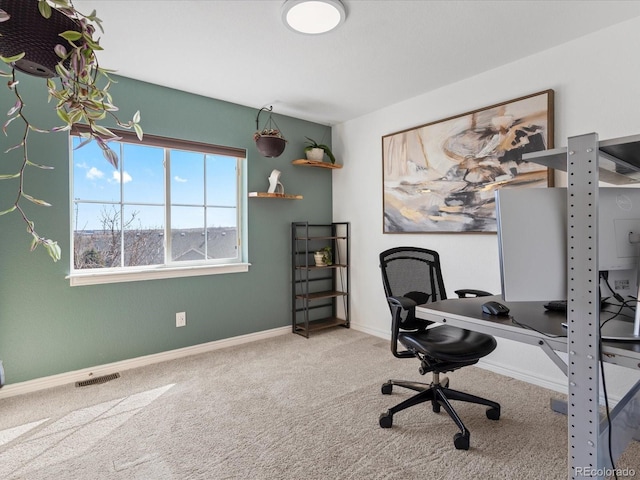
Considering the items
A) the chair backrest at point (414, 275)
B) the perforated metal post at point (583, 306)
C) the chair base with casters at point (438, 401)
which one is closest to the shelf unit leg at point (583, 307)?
the perforated metal post at point (583, 306)

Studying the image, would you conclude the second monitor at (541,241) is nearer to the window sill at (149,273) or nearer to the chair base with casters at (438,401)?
the chair base with casters at (438,401)

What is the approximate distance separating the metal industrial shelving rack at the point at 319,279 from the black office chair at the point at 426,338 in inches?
59.0

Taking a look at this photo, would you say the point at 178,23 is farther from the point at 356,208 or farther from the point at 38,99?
the point at 356,208

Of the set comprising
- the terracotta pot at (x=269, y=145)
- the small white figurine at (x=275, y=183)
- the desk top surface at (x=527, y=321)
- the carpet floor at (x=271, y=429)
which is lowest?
the carpet floor at (x=271, y=429)

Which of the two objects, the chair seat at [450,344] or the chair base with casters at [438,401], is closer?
the chair seat at [450,344]

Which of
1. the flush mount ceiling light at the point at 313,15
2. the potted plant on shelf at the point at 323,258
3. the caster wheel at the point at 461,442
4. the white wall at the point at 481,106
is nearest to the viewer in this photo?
the caster wheel at the point at 461,442

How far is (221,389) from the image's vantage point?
247 centimetres

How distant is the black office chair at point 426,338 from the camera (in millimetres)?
1825

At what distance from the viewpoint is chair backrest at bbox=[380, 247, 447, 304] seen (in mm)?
2244

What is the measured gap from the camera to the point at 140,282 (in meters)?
2.94

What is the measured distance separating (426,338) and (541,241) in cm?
110

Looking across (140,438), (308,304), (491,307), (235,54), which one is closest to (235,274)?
(308,304)

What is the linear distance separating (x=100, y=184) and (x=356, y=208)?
8.00ft

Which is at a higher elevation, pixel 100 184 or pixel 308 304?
pixel 100 184
